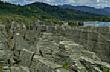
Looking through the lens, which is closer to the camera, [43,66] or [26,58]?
[43,66]

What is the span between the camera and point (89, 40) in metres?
21.6

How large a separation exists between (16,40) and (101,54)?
11.1 m

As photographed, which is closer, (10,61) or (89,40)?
(10,61)

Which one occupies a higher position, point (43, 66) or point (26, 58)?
point (43, 66)

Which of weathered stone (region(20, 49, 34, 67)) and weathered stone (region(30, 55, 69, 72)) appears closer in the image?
weathered stone (region(30, 55, 69, 72))

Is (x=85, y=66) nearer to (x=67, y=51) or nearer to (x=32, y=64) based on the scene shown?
(x=67, y=51)

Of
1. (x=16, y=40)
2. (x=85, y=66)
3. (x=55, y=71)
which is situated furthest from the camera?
(x=16, y=40)

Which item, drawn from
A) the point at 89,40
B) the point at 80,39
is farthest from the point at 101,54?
the point at 80,39

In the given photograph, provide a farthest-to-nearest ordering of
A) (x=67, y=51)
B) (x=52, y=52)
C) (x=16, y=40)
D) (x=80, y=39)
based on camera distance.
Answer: (x=16, y=40), (x=80, y=39), (x=52, y=52), (x=67, y=51)

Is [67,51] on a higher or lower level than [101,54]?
higher

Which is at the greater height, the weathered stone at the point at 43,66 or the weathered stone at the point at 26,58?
the weathered stone at the point at 43,66

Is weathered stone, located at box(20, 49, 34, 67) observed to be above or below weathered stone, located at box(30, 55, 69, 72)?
below

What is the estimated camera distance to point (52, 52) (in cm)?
1507

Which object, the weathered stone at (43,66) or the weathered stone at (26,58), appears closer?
the weathered stone at (43,66)
